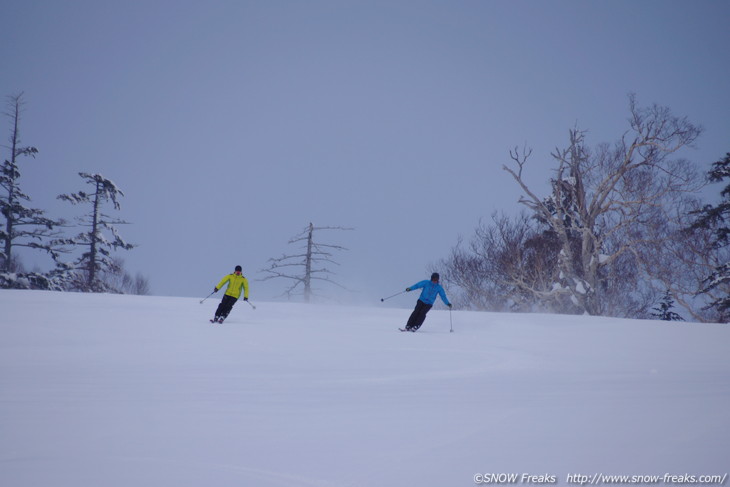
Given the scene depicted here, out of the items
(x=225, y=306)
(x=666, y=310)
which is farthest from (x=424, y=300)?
(x=666, y=310)

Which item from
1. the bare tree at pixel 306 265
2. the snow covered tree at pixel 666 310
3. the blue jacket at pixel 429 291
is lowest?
the snow covered tree at pixel 666 310

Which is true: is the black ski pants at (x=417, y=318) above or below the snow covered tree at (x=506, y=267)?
below

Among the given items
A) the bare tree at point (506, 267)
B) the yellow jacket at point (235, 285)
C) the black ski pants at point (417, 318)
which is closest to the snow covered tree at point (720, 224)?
the bare tree at point (506, 267)

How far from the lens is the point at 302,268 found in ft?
121

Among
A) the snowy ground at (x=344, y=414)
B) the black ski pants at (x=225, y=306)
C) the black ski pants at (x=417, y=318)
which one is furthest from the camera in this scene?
the black ski pants at (x=225, y=306)

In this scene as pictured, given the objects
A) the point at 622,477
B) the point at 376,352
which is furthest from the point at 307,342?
the point at 622,477

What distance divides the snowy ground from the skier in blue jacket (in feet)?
17.6

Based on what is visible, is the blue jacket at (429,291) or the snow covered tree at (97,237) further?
the snow covered tree at (97,237)

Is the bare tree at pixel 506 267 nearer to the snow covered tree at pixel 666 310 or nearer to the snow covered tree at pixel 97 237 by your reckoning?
the snow covered tree at pixel 666 310

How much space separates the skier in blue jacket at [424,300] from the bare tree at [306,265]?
19044 mm

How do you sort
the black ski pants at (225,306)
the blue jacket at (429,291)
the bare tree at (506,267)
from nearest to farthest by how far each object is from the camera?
1. the blue jacket at (429,291)
2. the black ski pants at (225,306)
3. the bare tree at (506,267)

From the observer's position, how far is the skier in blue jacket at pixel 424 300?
16.3m

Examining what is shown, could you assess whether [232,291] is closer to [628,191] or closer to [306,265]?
[306,265]

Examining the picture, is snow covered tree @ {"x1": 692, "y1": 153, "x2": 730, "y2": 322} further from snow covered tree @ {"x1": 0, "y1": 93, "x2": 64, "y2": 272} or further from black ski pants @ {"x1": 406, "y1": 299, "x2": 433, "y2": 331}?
snow covered tree @ {"x1": 0, "y1": 93, "x2": 64, "y2": 272}
